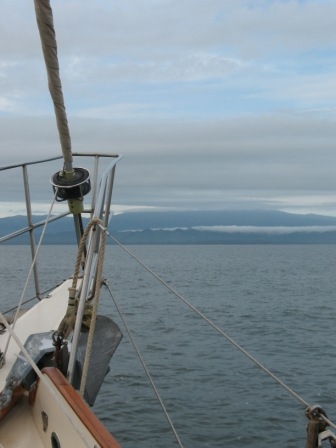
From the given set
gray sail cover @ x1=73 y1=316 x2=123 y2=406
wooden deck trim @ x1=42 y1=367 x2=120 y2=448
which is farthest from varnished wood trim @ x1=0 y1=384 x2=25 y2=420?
gray sail cover @ x1=73 y1=316 x2=123 y2=406

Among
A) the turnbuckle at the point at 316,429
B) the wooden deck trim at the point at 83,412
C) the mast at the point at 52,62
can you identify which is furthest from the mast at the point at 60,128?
the turnbuckle at the point at 316,429

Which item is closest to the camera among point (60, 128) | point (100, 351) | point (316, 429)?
point (316, 429)

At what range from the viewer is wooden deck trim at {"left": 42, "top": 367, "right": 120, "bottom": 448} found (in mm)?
2930

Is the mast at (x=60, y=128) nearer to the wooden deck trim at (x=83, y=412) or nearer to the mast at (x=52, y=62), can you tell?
the mast at (x=52, y=62)

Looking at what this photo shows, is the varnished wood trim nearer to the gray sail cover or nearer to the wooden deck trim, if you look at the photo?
the wooden deck trim

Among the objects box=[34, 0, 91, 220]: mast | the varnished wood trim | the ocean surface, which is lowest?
the ocean surface

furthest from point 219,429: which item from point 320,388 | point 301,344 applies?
point 301,344

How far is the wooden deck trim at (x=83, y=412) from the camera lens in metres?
2.93

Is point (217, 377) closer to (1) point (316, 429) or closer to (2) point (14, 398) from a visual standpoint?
(2) point (14, 398)

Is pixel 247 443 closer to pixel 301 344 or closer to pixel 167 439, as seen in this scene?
pixel 167 439

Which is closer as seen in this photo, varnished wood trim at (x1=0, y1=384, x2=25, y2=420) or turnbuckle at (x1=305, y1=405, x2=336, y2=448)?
turnbuckle at (x1=305, y1=405, x2=336, y2=448)

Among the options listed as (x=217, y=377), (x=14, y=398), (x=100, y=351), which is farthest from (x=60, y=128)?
(x=217, y=377)

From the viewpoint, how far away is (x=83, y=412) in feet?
10.4

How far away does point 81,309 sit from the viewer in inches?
161
